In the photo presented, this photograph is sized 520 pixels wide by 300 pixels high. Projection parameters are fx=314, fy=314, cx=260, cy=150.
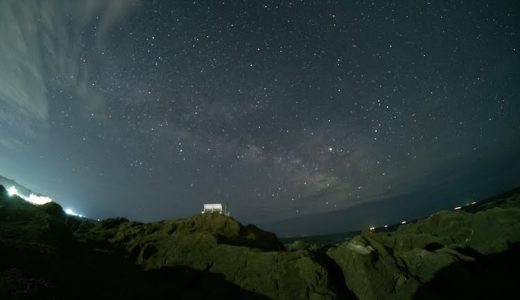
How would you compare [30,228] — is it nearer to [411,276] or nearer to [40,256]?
[40,256]

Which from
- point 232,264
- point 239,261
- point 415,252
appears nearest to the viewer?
point 232,264

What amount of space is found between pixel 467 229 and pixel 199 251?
528 inches

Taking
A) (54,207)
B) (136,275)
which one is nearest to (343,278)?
(136,275)

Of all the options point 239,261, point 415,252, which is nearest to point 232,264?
point 239,261

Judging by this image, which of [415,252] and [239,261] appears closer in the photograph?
[239,261]

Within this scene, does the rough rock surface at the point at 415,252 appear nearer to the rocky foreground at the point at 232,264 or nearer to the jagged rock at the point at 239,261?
the rocky foreground at the point at 232,264

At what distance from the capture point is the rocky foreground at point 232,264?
6902 mm

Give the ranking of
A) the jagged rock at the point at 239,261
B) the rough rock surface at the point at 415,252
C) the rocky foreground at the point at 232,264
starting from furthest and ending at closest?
the rough rock surface at the point at 415,252, the jagged rock at the point at 239,261, the rocky foreground at the point at 232,264

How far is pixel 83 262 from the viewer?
800 centimetres

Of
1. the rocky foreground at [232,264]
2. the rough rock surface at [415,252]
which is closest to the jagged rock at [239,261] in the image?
the rocky foreground at [232,264]

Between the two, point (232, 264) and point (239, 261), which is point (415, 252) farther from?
point (232, 264)

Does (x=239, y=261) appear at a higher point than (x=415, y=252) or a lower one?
higher

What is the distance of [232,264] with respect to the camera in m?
11.0

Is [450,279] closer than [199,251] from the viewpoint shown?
Yes
